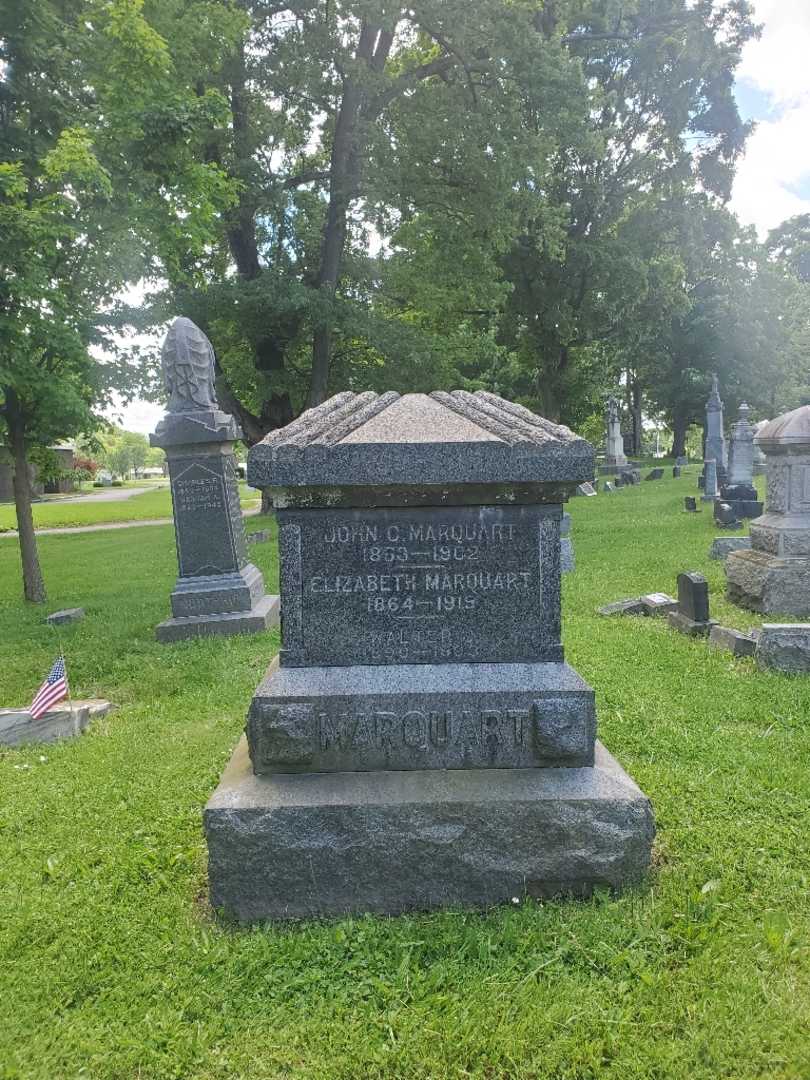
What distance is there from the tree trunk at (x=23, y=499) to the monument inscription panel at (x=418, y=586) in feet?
Answer: 25.8

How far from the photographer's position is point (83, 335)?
8.74 m

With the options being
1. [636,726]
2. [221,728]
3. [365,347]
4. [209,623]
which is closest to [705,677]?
[636,726]

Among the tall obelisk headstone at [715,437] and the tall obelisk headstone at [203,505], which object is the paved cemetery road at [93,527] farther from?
the tall obelisk headstone at [203,505]

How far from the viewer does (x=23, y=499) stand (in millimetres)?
10117

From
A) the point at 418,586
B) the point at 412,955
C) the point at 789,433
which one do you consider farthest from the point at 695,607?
the point at 412,955

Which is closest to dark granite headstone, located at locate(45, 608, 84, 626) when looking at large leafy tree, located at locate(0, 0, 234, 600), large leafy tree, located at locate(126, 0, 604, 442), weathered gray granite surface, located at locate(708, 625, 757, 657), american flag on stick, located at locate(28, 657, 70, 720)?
large leafy tree, located at locate(0, 0, 234, 600)

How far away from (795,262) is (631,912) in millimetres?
52032

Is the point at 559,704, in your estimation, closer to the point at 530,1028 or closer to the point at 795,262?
the point at 530,1028

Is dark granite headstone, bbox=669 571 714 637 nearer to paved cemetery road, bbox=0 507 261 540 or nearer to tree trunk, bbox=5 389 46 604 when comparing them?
tree trunk, bbox=5 389 46 604

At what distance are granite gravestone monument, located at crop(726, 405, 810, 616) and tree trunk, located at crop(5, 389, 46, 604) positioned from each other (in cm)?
932

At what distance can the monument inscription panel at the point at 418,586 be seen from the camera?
3213 millimetres

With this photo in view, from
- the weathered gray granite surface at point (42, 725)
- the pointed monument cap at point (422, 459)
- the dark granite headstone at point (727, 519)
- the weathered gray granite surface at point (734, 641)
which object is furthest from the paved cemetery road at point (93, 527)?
the pointed monument cap at point (422, 459)

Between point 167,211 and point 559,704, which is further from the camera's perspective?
point 167,211

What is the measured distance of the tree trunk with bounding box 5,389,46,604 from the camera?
31.4ft
